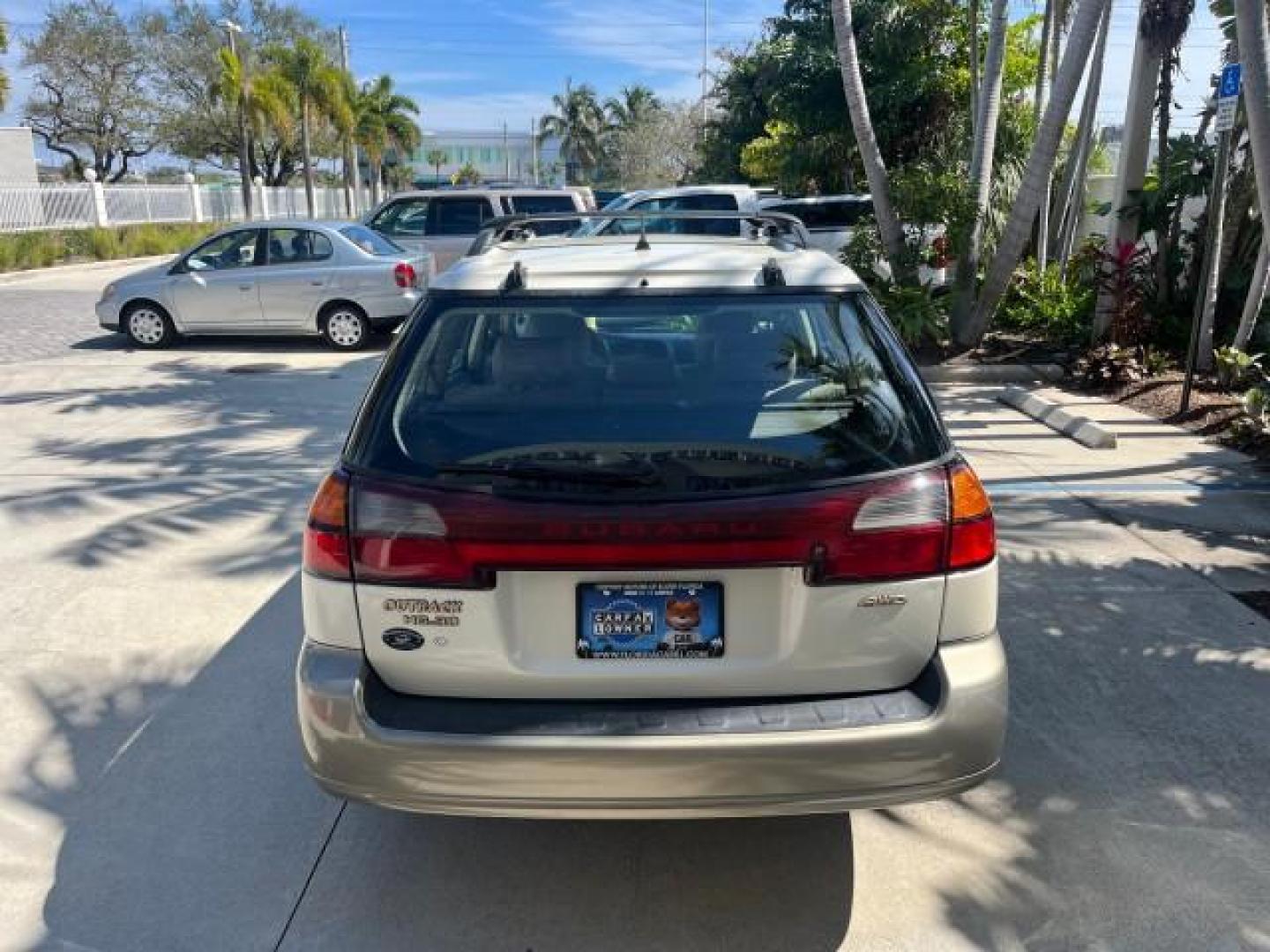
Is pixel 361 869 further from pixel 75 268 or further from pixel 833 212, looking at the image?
pixel 75 268

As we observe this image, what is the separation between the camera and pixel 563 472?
2.55 metres

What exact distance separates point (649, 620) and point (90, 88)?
52.8 m

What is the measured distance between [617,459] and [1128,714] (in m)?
2.45

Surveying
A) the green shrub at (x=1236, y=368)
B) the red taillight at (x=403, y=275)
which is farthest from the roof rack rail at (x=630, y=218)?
the red taillight at (x=403, y=275)

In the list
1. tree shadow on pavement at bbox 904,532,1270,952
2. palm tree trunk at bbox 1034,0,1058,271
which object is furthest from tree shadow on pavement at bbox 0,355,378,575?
palm tree trunk at bbox 1034,0,1058,271

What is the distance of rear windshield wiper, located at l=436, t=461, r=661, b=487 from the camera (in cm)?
254

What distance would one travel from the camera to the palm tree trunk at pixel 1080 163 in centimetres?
1319

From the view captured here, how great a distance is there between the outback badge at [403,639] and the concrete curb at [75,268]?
75.6 feet

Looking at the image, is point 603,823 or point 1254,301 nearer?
point 603,823

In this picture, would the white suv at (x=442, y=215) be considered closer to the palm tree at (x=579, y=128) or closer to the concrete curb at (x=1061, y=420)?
the concrete curb at (x=1061, y=420)

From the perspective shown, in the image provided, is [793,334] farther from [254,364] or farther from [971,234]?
[254,364]

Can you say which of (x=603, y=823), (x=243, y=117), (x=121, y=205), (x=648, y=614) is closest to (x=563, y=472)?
(x=648, y=614)

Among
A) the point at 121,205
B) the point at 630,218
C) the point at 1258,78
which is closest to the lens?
the point at 630,218

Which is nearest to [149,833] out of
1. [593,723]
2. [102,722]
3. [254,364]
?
[102,722]
